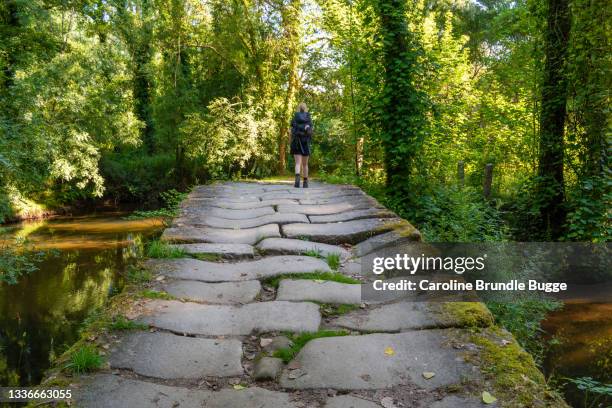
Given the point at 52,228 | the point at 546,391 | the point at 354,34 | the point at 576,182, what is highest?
the point at 354,34

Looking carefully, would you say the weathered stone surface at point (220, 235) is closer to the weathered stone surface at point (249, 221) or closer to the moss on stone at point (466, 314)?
the weathered stone surface at point (249, 221)

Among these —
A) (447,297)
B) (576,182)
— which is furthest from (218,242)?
(576,182)

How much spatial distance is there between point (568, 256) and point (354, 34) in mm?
6092

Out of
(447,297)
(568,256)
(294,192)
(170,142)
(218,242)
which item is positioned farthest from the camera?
(170,142)

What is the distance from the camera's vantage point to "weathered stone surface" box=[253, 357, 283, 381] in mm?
2434

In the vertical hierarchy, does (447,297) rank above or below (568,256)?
above

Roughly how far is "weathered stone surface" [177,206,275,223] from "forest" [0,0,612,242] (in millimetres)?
2288

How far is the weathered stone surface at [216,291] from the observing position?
3.46 m

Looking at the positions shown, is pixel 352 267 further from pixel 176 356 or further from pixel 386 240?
pixel 176 356

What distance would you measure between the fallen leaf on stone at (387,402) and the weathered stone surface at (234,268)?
187 cm

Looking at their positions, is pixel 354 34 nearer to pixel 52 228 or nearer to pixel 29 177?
pixel 29 177

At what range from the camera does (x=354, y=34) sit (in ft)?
35.8

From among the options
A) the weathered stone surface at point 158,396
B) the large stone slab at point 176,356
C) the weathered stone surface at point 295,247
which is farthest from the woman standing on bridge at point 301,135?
the weathered stone surface at point 158,396

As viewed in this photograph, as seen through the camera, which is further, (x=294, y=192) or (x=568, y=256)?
(x=294, y=192)
